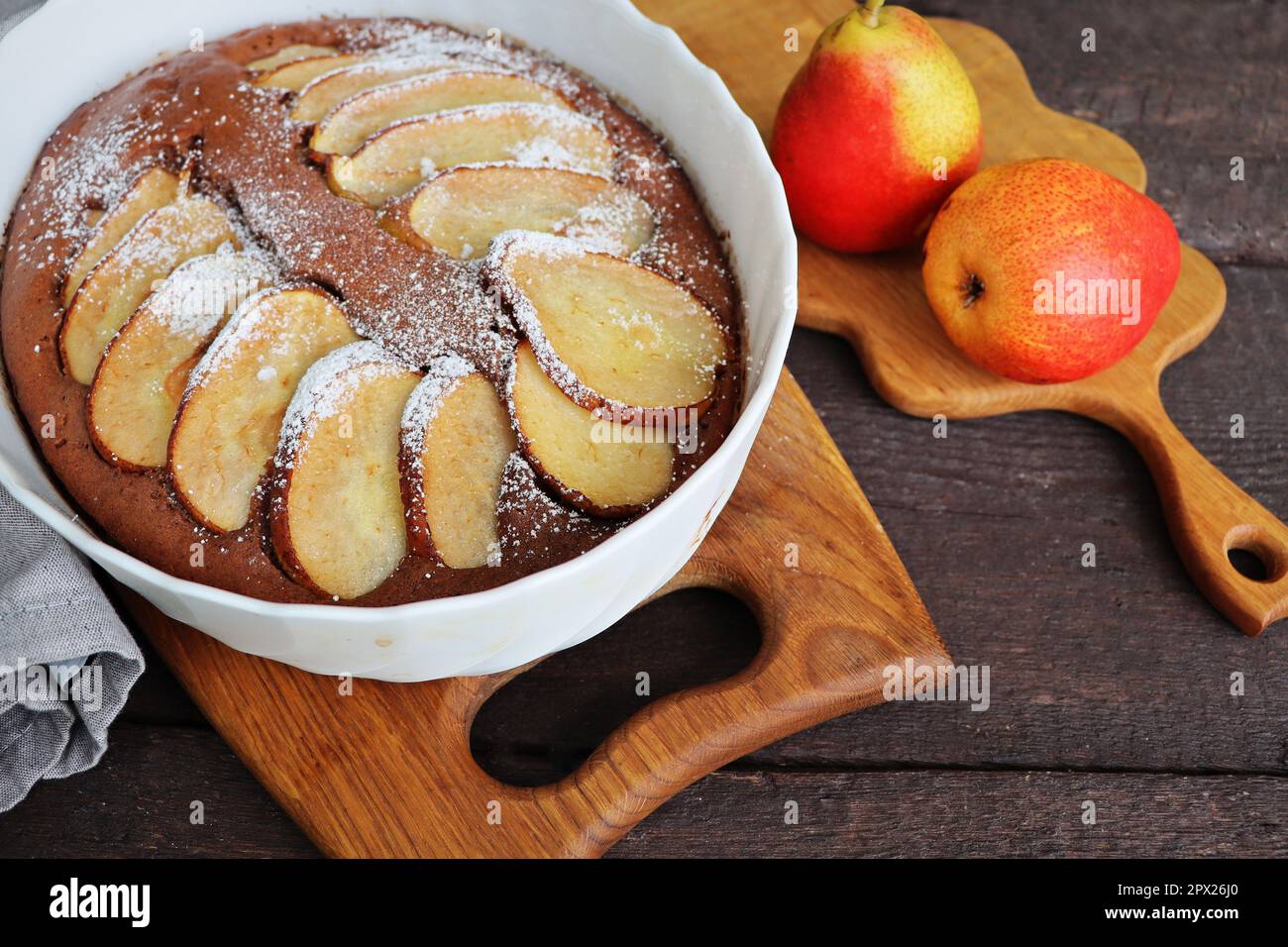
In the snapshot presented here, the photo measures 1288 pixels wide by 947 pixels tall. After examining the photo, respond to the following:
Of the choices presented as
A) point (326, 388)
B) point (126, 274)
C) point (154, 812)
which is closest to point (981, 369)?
point (326, 388)

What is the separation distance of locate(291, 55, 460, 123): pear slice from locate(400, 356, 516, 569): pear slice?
0.54m

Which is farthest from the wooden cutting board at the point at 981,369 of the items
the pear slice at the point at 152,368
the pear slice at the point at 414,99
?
the pear slice at the point at 152,368

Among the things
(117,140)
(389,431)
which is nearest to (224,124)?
(117,140)

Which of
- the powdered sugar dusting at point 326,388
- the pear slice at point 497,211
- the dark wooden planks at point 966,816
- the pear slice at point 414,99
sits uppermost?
the pear slice at point 414,99

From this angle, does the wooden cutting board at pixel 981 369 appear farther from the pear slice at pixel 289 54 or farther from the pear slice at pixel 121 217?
the pear slice at pixel 121 217

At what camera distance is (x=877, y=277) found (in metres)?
1.91

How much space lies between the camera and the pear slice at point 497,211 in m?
1.55

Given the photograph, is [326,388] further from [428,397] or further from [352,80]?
[352,80]

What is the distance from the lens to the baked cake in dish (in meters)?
1.36

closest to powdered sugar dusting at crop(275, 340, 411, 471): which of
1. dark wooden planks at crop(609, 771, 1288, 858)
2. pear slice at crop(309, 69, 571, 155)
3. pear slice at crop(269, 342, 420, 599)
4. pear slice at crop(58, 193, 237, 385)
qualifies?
pear slice at crop(269, 342, 420, 599)

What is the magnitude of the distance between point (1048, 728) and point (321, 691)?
3.28 feet

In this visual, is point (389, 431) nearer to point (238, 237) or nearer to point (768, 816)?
point (238, 237)

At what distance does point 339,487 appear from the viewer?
1350 mm

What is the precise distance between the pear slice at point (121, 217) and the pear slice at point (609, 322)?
1.66ft
